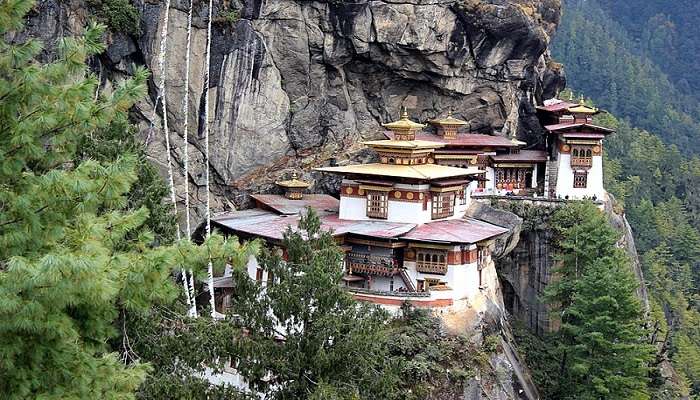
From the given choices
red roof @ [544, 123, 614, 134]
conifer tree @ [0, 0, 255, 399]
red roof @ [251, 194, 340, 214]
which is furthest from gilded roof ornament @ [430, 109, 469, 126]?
conifer tree @ [0, 0, 255, 399]

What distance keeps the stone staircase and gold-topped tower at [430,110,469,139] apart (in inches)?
158

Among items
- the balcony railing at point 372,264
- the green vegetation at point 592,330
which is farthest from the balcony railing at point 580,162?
the balcony railing at point 372,264

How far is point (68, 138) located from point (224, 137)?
63.1 ft

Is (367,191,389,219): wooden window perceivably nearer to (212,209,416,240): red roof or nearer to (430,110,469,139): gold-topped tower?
(212,209,416,240): red roof

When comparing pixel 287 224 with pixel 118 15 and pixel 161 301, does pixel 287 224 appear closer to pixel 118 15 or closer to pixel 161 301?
pixel 118 15

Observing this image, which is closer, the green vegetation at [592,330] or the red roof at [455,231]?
the red roof at [455,231]

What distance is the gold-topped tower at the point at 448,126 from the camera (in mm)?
33531

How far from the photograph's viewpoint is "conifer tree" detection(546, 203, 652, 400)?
24.9m

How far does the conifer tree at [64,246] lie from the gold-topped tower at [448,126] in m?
23.7

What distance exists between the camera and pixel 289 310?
628 inches

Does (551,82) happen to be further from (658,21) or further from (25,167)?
(658,21)

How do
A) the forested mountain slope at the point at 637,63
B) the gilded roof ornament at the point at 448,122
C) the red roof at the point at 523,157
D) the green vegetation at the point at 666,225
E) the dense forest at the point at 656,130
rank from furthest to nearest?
the forested mountain slope at the point at 637,63 < the dense forest at the point at 656,130 < the green vegetation at the point at 666,225 < the red roof at the point at 523,157 < the gilded roof ornament at the point at 448,122

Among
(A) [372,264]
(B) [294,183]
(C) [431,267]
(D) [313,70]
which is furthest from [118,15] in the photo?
(C) [431,267]

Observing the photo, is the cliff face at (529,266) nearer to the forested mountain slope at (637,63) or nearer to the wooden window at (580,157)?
the wooden window at (580,157)
